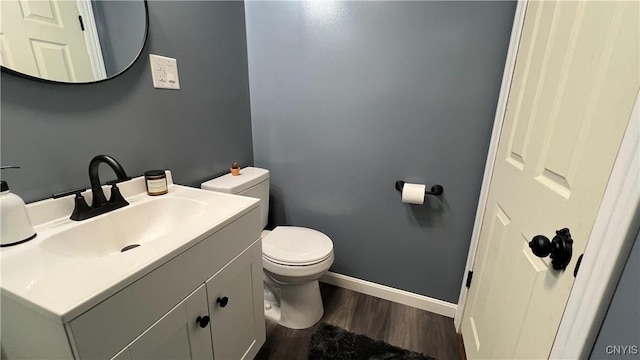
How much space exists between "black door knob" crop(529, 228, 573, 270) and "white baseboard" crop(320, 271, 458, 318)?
3.70 feet

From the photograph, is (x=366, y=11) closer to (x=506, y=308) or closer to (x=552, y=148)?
(x=552, y=148)

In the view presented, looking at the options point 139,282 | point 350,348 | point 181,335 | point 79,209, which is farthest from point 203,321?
point 350,348

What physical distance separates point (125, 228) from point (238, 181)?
582 mm

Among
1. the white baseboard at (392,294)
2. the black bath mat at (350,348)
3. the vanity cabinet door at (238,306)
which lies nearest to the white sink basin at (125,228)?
the vanity cabinet door at (238,306)

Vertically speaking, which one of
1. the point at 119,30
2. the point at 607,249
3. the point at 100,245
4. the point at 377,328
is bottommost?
the point at 377,328

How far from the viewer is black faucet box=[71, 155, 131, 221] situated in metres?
0.86

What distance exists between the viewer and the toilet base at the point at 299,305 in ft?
4.73

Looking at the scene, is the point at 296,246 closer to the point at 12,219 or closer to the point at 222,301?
the point at 222,301

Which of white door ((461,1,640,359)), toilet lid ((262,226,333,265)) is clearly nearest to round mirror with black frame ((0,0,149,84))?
toilet lid ((262,226,333,265))

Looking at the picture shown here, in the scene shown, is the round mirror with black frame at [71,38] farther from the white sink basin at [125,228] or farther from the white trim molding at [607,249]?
the white trim molding at [607,249]

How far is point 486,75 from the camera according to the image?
1.18 metres

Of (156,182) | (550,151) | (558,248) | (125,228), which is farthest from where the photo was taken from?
(156,182)

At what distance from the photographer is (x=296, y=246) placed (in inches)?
56.1

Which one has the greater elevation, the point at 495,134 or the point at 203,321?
the point at 495,134
